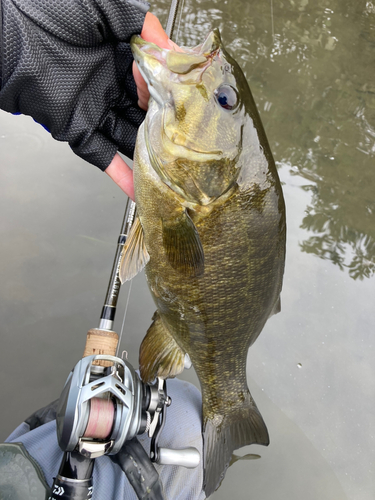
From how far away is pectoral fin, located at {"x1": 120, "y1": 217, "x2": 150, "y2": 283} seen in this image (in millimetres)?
1096

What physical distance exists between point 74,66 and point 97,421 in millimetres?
1137

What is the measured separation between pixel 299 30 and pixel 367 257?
2.32m

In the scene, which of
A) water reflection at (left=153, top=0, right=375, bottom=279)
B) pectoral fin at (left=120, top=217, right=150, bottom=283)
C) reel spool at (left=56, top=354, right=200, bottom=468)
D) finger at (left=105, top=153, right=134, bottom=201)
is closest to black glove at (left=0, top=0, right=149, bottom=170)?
finger at (left=105, top=153, right=134, bottom=201)

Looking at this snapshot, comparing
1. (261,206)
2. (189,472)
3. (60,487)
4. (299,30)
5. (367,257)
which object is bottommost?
(189,472)

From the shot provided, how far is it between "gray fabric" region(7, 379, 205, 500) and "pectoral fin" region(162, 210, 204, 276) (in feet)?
2.37

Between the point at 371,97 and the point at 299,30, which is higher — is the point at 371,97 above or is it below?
below

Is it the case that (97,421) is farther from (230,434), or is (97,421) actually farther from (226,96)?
(226,96)

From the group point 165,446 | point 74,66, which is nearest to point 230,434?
point 165,446

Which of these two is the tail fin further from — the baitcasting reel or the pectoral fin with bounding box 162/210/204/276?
the pectoral fin with bounding box 162/210/204/276

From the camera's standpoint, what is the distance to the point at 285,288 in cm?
209

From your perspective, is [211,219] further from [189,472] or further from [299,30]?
[299,30]

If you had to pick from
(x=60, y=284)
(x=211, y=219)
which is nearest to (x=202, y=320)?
(x=211, y=219)

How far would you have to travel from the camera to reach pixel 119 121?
1.34 m

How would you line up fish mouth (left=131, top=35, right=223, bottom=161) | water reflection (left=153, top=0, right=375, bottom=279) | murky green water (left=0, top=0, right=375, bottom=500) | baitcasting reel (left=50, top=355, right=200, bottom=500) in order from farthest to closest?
water reflection (left=153, top=0, right=375, bottom=279)
murky green water (left=0, top=0, right=375, bottom=500)
baitcasting reel (left=50, top=355, right=200, bottom=500)
fish mouth (left=131, top=35, right=223, bottom=161)
